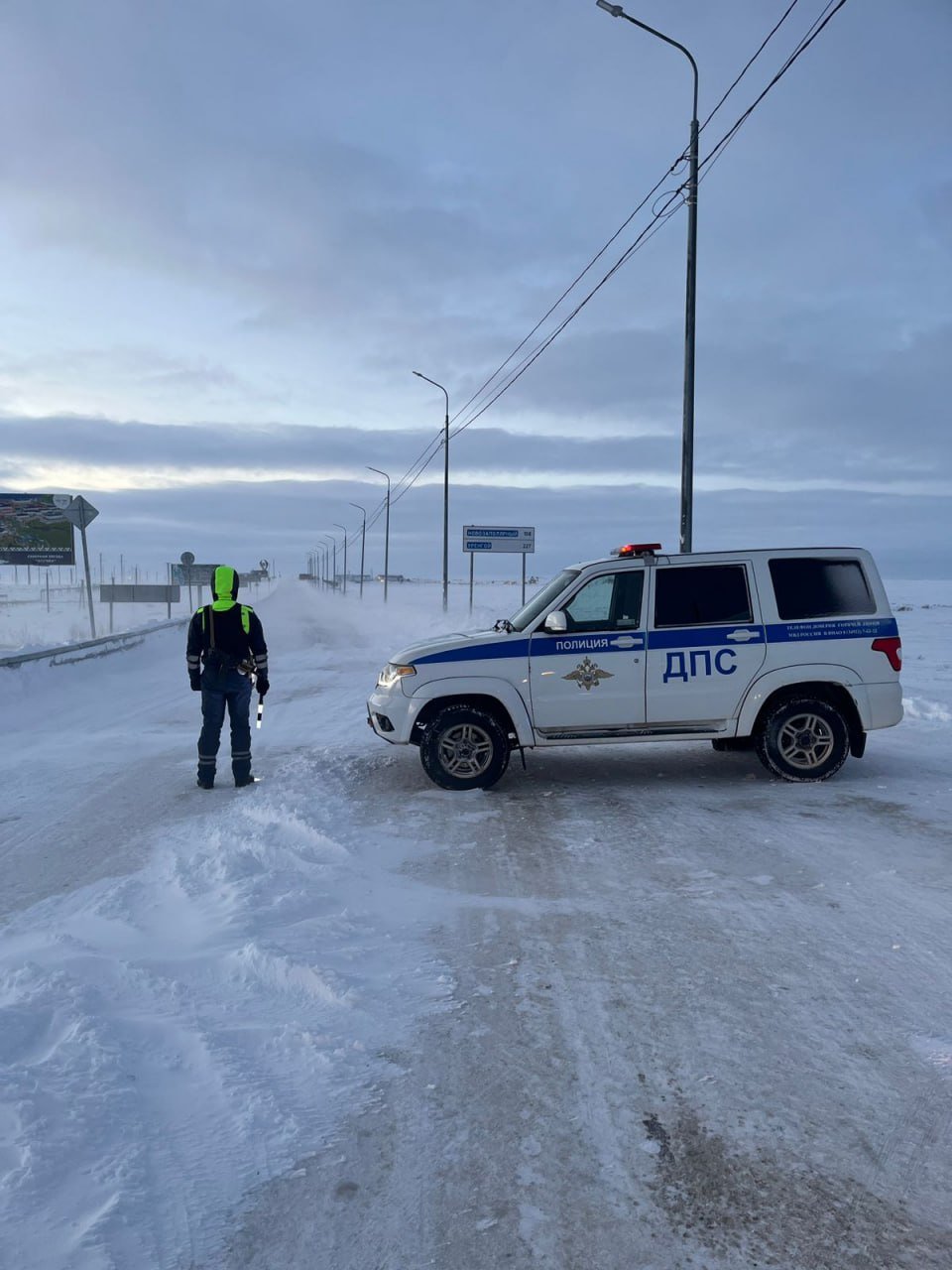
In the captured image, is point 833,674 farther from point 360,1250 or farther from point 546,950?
point 360,1250

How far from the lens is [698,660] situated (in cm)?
767

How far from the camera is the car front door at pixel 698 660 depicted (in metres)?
7.66

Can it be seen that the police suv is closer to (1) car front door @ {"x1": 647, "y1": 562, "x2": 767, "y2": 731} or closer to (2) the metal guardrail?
(1) car front door @ {"x1": 647, "y1": 562, "x2": 767, "y2": 731}

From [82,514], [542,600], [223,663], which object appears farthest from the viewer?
[82,514]

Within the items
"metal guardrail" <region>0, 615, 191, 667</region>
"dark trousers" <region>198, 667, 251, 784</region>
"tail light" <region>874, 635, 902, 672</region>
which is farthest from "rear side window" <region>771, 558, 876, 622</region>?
"metal guardrail" <region>0, 615, 191, 667</region>

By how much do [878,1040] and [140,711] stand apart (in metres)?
11.3

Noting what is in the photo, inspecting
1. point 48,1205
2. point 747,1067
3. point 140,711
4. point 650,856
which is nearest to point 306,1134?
point 48,1205

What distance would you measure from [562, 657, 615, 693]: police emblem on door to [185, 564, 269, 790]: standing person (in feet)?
9.24

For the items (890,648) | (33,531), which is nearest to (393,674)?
(890,648)

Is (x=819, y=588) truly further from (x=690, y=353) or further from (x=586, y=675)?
(x=690, y=353)

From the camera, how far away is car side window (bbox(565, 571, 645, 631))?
7.75 m

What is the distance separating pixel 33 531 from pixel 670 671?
91.4ft

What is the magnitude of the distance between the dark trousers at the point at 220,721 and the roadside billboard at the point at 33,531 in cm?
2445

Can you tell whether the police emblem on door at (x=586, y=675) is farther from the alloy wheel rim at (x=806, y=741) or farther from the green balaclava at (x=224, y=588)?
the green balaclava at (x=224, y=588)
